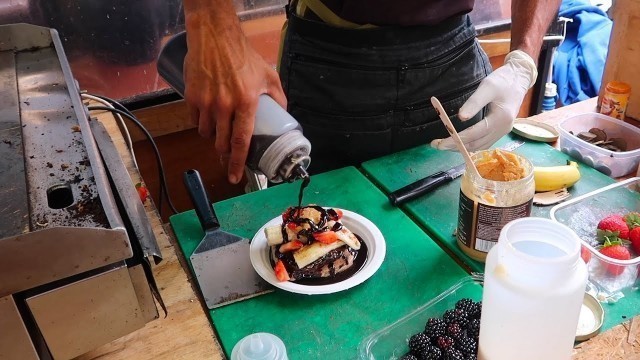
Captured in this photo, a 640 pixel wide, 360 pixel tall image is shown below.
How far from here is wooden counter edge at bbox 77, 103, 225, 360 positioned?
2.81 feet

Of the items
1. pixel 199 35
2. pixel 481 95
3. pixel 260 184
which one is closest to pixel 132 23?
pixel 260 184

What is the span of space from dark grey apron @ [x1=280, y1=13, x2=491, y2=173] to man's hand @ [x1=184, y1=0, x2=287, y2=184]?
33 cm

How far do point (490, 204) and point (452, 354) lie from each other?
30 centimetres

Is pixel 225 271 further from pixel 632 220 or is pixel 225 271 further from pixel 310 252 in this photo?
pixel 632 220

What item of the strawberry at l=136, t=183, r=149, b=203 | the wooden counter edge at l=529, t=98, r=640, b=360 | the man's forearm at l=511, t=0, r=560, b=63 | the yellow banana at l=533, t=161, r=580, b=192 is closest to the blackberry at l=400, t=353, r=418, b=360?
the wooden counter edge at l=529, t=98, r=640, b=360

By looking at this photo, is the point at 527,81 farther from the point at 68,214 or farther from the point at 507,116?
the point at 68,214

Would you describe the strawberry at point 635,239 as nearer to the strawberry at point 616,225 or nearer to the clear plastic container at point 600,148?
the strawberry at point 616,225

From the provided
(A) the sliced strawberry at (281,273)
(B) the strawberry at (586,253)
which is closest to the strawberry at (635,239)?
(B) the strawberry at (586,253)

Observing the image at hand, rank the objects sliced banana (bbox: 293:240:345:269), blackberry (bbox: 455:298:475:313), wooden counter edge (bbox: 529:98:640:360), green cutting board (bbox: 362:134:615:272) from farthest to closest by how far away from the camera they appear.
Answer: green cutting board (bbox: 362:134:615:272)
sliced banana (bbox: 293:240:345:269)
blackberry (bbox: 455:298:475:313)
wooden counter edge (bbox: 529:98:640:360)

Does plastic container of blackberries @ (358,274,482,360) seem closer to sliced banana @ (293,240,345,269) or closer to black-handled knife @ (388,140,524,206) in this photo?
sliced banana @ (293,240,345,269)

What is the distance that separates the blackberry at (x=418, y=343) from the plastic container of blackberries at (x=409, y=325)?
0.02 metres

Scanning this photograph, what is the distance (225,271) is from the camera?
3.34 ft

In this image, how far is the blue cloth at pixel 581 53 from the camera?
2678mm

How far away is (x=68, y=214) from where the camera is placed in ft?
2.26
